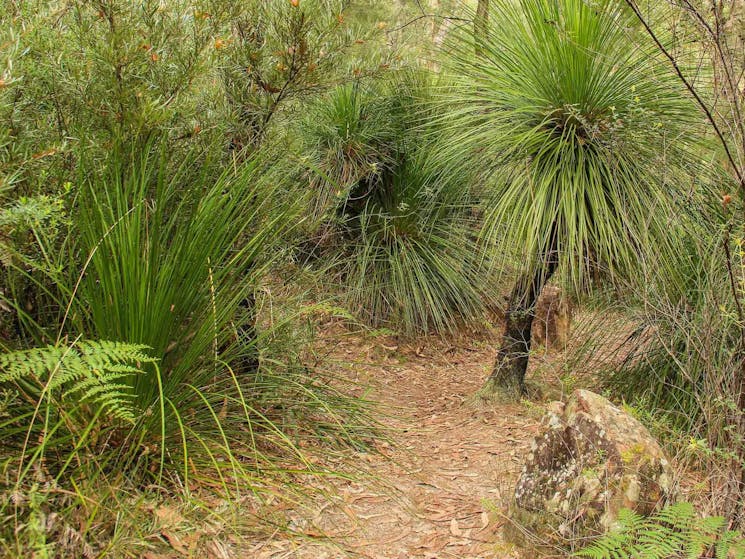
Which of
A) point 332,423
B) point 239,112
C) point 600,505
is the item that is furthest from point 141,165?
point 600,505

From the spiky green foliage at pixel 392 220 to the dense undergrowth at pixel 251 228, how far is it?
1.06m

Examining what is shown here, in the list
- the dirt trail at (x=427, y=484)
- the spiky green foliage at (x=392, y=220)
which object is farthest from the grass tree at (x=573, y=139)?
the spiky green foliage at (x=392, y=220)

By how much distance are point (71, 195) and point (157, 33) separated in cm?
85

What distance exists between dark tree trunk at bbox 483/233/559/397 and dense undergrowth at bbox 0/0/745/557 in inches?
1.5

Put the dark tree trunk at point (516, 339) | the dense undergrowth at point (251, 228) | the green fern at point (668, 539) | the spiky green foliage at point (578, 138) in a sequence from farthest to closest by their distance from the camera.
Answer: the dark tree trunk at point (516, 339)
the spiky green foliage at point (578, 138)
the dense undergrowth at point (251, 228)
the green fern at point (668, 539)

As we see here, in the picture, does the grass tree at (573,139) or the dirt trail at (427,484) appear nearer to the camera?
the dirt trail at (427,484)

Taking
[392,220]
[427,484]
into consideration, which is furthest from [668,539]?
[392,220]

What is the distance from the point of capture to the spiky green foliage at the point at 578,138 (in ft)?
12.7

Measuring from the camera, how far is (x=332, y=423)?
3.69 m

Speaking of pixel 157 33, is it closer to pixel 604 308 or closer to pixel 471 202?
pixel 604 308

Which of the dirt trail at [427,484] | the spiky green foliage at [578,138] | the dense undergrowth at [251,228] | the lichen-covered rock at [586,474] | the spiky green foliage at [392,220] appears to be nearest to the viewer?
the dense undergrowth at [251,228]

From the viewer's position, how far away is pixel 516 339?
15.2 feet

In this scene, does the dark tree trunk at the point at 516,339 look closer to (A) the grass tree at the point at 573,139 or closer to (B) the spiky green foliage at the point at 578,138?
(A) the grass tree at the point at 573,139

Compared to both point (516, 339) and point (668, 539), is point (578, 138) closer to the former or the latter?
point (516, 339)
